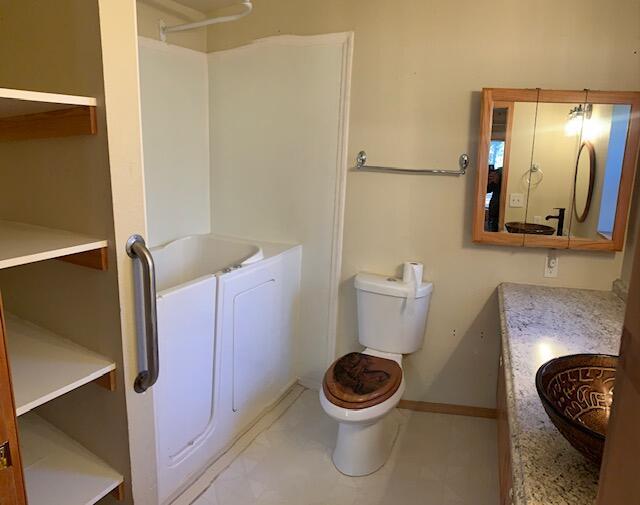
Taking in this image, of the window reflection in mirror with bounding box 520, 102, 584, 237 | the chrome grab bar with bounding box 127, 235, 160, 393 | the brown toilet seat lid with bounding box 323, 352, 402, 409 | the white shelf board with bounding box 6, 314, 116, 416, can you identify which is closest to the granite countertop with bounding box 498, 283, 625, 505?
the window reflection in mirror with bounding box 520, 102, 584, 237

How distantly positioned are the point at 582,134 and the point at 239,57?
1840 millimetres

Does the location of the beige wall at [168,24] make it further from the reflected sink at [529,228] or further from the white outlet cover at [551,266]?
the white outlet cover at [551,266]

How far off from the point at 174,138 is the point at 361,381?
5.48ft

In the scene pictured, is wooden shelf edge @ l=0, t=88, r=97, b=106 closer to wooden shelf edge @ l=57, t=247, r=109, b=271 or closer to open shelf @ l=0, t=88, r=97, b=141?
open shelf @ l=0, t=88, r=97, b=141

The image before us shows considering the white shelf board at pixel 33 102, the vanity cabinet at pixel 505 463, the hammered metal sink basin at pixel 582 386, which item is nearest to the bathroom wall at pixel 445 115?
the vanity cabinet at pixel 505 463

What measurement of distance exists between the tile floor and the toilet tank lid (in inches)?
29.3

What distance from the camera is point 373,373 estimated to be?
214 centimetres

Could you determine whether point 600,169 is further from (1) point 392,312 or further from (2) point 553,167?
(1) point 392,312

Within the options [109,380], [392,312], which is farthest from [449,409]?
[109,380]

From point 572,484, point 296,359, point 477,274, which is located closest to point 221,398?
point 296,359

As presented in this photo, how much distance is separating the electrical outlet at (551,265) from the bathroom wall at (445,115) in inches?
1.0

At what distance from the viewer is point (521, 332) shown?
1679 millimetres

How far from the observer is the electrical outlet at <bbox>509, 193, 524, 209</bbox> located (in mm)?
2188

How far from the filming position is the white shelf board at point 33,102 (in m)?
0.92
